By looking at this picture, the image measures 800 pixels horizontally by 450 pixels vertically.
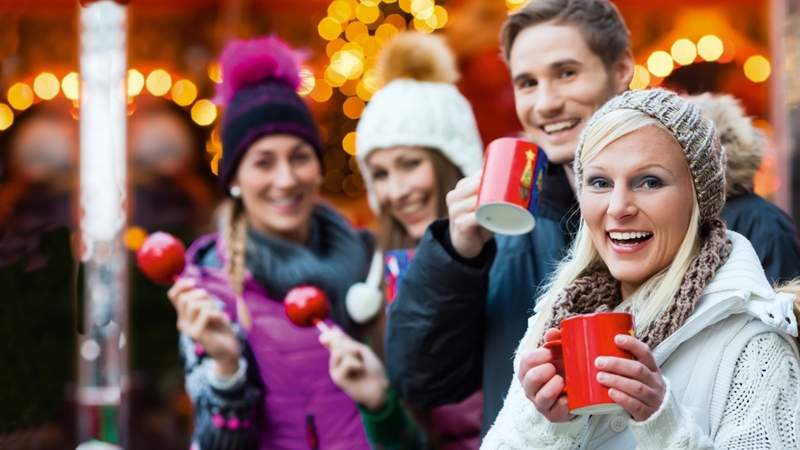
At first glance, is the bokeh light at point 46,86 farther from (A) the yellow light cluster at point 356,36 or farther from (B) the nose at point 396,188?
(B) the nose at point 396,188

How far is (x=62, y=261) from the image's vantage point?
14.1ft

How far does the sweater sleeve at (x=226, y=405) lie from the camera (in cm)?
406

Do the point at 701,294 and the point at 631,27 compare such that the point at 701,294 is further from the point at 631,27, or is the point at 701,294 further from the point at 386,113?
the point at 631,27

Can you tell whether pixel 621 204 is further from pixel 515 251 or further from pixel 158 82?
pixel 158 82

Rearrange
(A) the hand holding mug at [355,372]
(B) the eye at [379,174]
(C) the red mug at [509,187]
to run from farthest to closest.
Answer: (B) the eye at [379,174] < (A) the hand holding mug at [355,372] < (C) the red mug at [509,187]

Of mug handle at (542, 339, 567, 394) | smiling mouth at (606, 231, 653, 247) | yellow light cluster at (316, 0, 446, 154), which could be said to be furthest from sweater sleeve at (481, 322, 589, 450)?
yellow light cluster at (316, 0, 446, 154)

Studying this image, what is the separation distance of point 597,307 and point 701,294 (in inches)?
9.9

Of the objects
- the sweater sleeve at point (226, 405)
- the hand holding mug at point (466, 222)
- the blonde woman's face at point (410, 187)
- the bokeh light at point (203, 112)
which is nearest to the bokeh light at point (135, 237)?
the bokeh light at point (203, 112)

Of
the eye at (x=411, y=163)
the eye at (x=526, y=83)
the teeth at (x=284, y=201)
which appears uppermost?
the eye at (x=526, y=83)

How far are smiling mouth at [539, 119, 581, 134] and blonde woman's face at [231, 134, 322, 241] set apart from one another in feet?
4.25

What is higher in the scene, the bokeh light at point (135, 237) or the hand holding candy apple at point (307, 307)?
the bokeh light at point (135, 237)

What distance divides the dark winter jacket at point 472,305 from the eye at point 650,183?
2.38 feet

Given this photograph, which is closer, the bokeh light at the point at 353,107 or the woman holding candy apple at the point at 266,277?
the woman holding candy apple at the point at 266,277

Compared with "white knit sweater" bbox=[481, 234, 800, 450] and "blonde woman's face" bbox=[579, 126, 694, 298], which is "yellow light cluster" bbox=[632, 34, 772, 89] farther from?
"white knit sweater" bbox=[481, 234, 800, 450]
